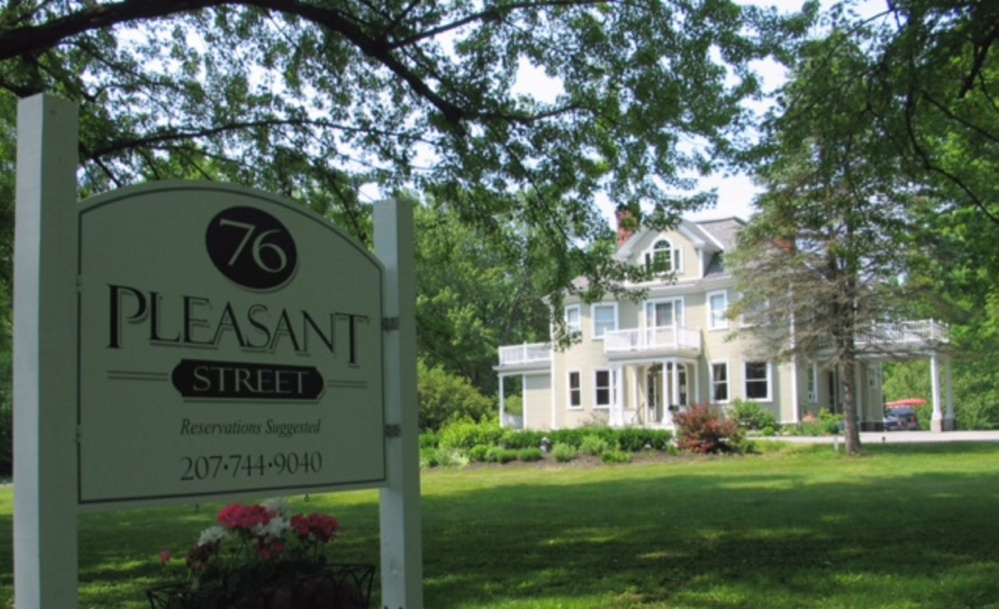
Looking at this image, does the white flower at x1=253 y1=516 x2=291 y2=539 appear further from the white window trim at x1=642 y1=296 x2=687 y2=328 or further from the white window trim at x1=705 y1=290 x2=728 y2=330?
the white window trim at x1=642 y1=296 x2=687 y2=328

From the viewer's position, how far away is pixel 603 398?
132 feet

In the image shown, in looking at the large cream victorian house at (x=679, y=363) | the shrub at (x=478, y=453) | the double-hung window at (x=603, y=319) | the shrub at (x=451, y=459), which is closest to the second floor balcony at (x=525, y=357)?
the large cream victorian house at (x=679, y=363)

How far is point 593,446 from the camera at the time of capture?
25406 millimetres

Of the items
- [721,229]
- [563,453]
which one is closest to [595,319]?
[721,229]

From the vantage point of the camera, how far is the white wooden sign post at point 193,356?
3.15 metres

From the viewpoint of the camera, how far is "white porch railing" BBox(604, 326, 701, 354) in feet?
121

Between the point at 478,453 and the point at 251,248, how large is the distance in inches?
898

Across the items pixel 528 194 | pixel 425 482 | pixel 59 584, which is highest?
pixel 528 194

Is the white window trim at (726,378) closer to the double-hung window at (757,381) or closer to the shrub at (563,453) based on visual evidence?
the double-hung window at (757,381)

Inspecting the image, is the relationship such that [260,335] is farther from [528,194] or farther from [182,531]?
[182,531]

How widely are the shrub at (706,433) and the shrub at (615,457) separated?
157 cm

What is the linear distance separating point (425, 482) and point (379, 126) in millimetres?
10824

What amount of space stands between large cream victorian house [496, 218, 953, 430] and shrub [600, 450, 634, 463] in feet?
37.3

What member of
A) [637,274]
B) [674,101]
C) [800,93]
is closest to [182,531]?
[637,274]
